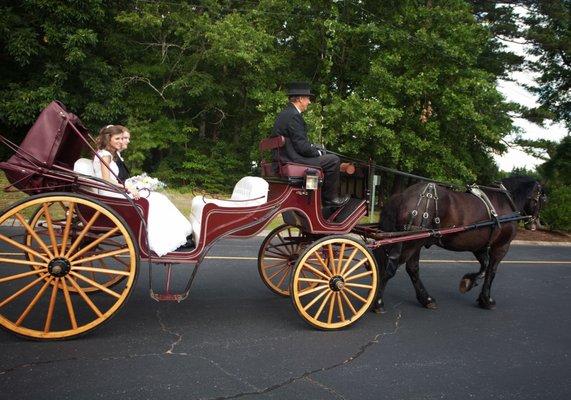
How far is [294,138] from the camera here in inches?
179

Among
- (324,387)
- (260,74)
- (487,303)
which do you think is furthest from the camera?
(260,74)

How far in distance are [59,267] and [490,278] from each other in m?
4.89

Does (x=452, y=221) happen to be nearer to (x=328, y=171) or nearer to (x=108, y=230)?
(x=328, y=171)

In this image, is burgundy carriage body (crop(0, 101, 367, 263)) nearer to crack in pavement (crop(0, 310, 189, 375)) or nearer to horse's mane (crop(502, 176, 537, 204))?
crack in pavement (crop(0, 310, 189, 375))

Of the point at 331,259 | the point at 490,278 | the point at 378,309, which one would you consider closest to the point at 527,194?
the point at 490,278

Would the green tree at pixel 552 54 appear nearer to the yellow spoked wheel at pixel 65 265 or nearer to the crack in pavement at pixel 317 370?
the crack in pavement at pixel 317 370

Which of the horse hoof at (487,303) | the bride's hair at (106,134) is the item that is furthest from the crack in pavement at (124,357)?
the horse hoof at (487,303)

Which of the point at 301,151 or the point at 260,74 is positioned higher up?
the point at 260,74

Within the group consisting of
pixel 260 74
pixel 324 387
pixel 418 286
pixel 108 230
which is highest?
pixel 260 74

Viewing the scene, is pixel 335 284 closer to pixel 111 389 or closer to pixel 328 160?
pixel 328 160

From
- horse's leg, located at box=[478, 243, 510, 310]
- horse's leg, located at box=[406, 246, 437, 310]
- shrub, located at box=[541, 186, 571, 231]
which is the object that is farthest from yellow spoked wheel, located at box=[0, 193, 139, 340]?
shrub, located at box=[541, 186, 571, 231]

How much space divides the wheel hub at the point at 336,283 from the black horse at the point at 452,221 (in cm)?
101

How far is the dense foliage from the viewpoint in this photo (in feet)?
56.2

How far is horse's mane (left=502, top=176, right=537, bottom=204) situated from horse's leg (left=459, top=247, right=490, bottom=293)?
883 mm
